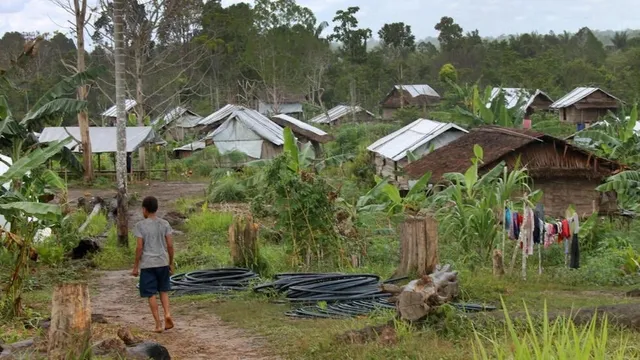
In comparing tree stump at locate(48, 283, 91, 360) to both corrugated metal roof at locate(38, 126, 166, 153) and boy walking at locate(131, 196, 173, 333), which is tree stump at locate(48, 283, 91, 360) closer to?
boy walking at locate(131, 196, 173, 333)

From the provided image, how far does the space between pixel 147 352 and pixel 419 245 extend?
5.13 m

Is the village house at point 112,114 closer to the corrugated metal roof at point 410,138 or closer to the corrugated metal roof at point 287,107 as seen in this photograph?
the corrugated metal roof at point 287,107

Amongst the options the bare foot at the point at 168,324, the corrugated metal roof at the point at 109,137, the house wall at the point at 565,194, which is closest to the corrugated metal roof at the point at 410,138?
the house wall at the point at 565,194

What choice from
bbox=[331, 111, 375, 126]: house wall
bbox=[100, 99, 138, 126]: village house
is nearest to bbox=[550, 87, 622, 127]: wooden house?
bbox=[331, 111, 375, 126]: house wall

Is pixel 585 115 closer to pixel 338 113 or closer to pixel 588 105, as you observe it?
pixel 588 105

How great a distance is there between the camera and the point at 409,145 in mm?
26984

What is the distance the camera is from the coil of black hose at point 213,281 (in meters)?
11.5

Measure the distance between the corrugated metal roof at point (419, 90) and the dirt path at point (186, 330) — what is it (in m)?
48.3

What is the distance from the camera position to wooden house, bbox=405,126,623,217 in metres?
19.8

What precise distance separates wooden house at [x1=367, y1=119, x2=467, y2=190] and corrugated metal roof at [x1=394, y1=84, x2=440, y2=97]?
3015 cm

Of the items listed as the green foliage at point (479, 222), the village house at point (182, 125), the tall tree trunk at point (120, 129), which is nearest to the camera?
the green foliage at point (479, 222)

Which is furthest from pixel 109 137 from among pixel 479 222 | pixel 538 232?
pixel 538 232

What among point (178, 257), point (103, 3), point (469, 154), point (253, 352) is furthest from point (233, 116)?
point (253, 352)

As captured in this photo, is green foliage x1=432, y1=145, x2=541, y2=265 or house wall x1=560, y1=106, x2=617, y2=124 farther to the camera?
house wall x1=560, y1=106, x2=617, y2=124
